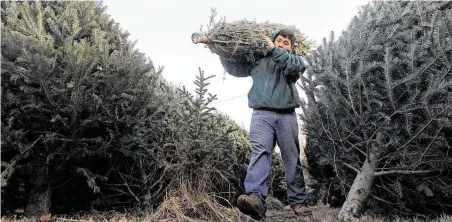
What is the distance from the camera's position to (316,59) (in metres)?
3.90

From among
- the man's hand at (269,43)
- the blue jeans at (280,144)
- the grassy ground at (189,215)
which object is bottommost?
the grassy ground at (189,215)

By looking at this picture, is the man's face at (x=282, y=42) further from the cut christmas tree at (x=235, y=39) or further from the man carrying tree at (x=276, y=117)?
the cut christmas tree at (x=235, y=39)

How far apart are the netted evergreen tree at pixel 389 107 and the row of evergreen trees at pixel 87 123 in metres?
1.22

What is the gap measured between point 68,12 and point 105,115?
1.14 meters

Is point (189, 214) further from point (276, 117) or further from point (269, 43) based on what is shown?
point (269, 43)

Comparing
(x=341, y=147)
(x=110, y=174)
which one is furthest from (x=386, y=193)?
(x=110, y=174)

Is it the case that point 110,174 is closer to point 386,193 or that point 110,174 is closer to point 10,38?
point 10,38

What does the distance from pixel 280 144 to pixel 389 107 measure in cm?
→ 136

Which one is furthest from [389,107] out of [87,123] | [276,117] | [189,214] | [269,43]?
[87,123]

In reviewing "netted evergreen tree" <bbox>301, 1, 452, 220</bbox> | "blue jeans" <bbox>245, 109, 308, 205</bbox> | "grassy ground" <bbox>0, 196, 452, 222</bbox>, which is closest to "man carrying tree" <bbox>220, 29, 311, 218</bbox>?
"blue jeans" <bbox>245, 109, 308, 205</bbox>

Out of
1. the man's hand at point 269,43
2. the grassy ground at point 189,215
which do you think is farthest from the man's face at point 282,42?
the grassy ground at point 189,215

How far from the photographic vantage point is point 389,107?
11.0ft

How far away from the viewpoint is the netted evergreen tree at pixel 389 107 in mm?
3213

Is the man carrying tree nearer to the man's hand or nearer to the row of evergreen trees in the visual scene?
the man's hand
